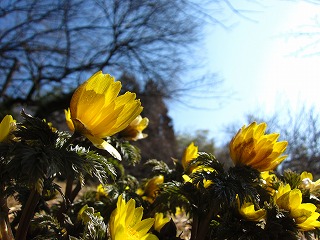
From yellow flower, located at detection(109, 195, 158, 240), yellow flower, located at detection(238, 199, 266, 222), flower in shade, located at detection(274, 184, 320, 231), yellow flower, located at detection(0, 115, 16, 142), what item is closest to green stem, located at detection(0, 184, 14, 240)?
yellow flower, located at detection(0, 115, 16, 142)

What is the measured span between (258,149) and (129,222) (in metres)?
0.56

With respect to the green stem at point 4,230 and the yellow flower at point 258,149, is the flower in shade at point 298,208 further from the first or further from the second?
the green stem at point 4,230

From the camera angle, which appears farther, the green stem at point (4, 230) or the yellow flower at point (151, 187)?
the yellow flower at point (151, 187)

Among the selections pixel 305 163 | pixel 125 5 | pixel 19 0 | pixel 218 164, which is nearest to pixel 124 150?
pixel 218 164

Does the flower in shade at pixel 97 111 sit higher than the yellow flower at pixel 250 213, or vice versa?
the flower in shade at pixel 97 111

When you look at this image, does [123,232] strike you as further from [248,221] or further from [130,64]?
[130,64]

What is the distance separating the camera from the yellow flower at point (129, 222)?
968 millimetres

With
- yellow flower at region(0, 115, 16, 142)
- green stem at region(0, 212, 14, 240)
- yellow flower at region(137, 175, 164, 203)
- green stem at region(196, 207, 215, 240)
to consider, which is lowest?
yellow flower at region(137, 175, 164, 203)

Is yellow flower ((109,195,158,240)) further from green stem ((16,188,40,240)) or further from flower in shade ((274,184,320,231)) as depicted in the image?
flower in shade ((274,184,320,231))

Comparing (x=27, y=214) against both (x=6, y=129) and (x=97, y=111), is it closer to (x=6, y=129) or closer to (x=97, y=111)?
(x=6, y=129)

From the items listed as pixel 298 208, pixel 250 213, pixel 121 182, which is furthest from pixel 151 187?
pixel 298 208

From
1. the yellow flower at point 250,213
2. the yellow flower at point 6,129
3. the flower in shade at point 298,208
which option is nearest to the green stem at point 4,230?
the yellow flower at point 6,129

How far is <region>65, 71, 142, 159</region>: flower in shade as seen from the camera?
34.6 inches

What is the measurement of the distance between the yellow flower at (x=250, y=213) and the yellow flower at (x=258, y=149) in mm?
152
